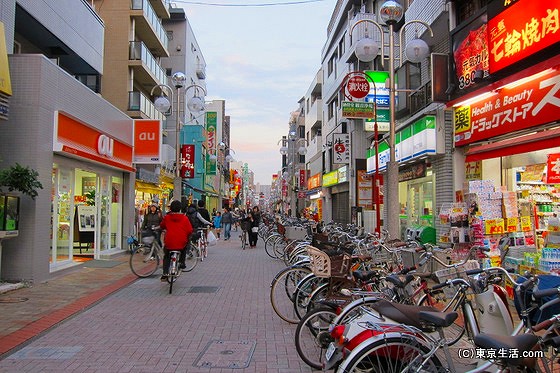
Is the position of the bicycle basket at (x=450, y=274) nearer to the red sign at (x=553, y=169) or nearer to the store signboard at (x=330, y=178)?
the red sign at (x=553, y=169)

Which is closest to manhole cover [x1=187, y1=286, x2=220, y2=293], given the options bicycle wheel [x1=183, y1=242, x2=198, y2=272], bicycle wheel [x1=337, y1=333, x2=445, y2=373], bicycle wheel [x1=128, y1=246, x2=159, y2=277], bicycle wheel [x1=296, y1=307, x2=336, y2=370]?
bicycle wheel [x1=128, y1=246, x2=159, y2=277]

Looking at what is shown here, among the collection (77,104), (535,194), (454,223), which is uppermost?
(77,104)

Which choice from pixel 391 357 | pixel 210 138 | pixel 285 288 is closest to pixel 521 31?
pixel 285 288

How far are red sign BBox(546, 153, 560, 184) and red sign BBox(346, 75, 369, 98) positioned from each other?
5.24m

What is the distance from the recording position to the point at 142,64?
75.9 feet

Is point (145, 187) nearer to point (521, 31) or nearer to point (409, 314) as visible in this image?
point (521, 31)

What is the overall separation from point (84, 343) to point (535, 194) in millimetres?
8510

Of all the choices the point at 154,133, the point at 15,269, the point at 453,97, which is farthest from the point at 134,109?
the point at 453,97

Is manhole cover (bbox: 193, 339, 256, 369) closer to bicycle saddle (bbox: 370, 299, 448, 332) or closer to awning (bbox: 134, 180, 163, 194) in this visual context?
bicycle saddle (bbox: 370, 299, 448, 332)

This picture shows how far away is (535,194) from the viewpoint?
9023 millimetres

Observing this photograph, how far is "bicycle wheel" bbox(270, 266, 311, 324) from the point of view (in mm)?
6703

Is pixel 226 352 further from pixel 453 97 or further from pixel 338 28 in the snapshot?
pixel 338 28

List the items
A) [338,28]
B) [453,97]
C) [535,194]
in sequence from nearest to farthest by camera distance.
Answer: [535,194] → [453,97] → [338,28]

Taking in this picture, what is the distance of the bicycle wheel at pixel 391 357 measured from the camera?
3051 mm
